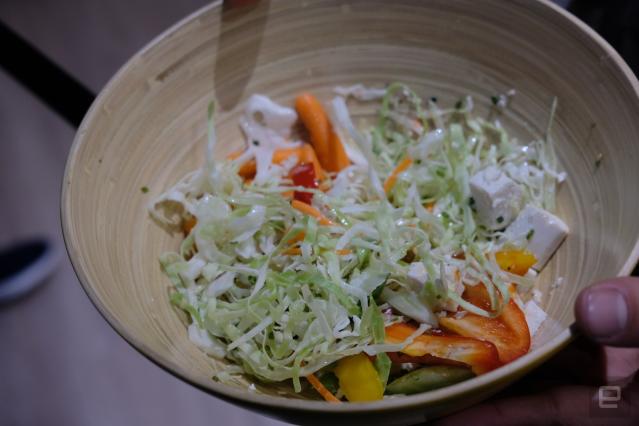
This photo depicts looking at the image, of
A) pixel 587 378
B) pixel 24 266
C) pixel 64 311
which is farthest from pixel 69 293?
pixel 587 378

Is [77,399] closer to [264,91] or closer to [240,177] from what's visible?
[240,177]

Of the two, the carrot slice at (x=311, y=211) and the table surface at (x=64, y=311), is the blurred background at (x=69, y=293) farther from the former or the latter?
the carrot slice at (x=311, y=211)

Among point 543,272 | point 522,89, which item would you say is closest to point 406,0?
point 522,89

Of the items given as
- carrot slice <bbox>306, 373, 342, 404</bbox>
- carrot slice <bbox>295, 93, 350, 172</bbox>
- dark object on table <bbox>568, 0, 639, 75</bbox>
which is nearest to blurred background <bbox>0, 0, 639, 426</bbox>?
dark object on table <bbox>568, 0, 639, 75</bbox>

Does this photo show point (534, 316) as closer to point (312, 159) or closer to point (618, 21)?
point (312, 159)

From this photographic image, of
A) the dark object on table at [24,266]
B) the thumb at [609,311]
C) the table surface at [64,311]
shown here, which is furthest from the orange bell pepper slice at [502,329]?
the dark object on table at [24,266]

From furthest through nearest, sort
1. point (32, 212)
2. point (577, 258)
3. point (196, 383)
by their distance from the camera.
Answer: point (32, 212) < point (577, 258) < point (196, 383)

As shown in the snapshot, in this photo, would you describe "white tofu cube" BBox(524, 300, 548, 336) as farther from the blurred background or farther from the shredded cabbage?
the blurred background
